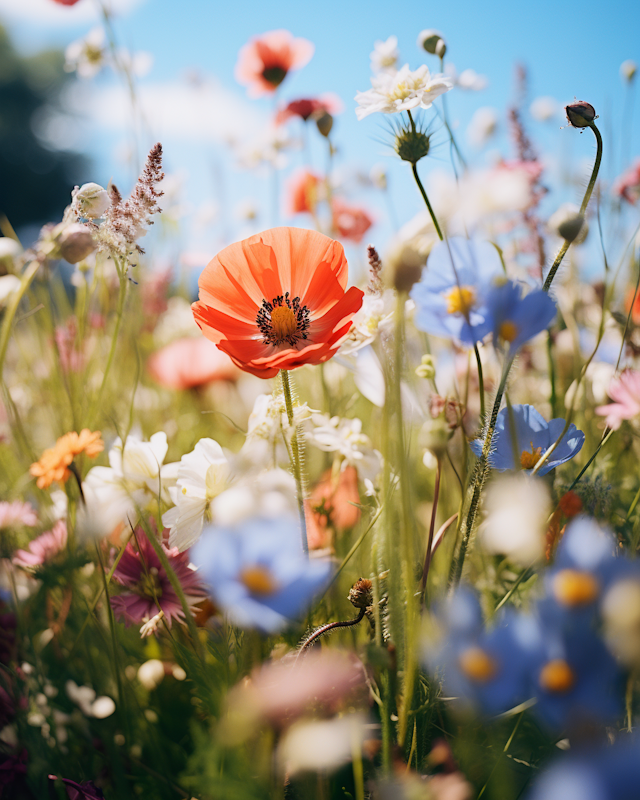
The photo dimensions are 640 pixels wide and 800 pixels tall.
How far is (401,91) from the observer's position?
0.33m

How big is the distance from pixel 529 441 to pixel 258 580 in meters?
0.24

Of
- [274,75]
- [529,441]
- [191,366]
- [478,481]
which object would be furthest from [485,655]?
[274,75]

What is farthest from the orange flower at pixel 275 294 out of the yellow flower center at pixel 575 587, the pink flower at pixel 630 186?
the pink flower at pixel 630 186

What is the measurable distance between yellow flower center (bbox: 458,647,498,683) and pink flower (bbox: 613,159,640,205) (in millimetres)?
817

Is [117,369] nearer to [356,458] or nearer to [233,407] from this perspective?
[233,407]

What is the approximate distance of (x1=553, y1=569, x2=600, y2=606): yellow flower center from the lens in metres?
0.15

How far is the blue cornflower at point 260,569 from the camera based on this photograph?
0.54ft

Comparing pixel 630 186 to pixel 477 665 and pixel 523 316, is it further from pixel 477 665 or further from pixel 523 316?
pixel 477 665

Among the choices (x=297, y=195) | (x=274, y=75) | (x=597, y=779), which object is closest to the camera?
(x=597, y=779)

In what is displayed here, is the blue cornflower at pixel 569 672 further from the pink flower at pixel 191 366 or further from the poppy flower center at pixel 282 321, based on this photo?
the pink flower at pixel 191 366

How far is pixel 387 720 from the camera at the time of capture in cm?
22

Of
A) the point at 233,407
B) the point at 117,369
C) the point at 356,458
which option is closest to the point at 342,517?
the point at 356,458

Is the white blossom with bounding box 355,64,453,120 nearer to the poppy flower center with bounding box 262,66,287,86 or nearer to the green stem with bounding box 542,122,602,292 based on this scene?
the green stem with bounding box 542,122,602,292

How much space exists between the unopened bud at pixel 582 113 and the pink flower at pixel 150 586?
0.32 metres
